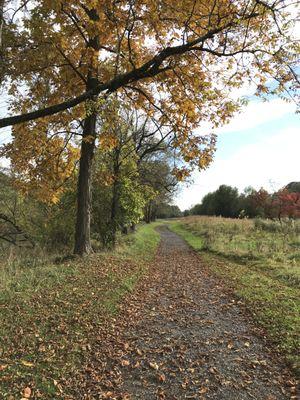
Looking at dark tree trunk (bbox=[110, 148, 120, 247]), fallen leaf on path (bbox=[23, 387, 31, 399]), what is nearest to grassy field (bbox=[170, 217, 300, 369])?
fallen leaf on path (bbox=[23, 387, 31, 399])

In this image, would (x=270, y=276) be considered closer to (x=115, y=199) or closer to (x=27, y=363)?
(x=27, y=363)

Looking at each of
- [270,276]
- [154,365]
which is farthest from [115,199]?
[154,365]

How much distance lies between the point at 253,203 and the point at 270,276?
4099 cm

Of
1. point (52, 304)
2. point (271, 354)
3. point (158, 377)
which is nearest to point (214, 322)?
point (271, 354)

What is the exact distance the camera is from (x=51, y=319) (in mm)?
6793

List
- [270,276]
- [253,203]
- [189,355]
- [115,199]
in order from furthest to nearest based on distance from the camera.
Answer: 1. [253,203]
2. [115,199]
3. [270,276]
4. [189,355]

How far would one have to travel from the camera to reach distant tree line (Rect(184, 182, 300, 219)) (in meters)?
41.0

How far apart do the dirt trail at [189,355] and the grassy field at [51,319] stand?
1.84ft

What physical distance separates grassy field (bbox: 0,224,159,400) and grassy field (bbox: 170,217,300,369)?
126 inches

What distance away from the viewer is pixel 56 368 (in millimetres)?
5160

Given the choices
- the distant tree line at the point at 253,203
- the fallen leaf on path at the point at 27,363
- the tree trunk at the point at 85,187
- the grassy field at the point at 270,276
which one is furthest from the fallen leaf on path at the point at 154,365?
the distant tree line at the point at 253,203

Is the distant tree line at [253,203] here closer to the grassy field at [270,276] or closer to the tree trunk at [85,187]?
the grassy field at [270,276]

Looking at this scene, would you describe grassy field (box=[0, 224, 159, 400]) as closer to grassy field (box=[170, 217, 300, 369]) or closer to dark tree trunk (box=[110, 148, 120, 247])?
grassy field (box=[170, 217, 300, 369])

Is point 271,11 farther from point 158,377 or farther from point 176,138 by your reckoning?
point 158,377
